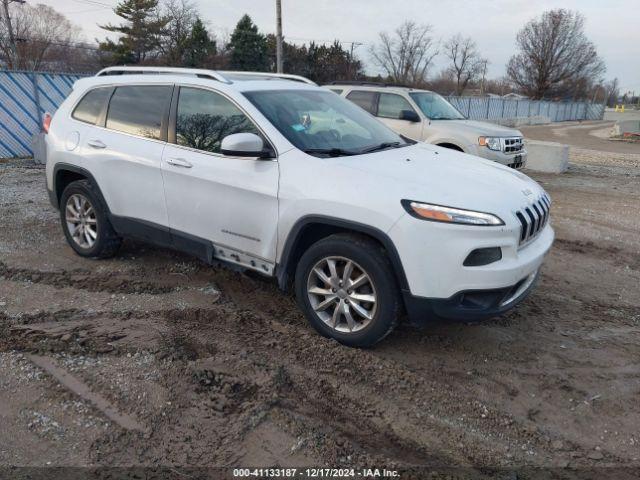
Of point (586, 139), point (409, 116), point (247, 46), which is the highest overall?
point (247, 46)

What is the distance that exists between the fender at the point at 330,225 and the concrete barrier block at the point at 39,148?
9611mm

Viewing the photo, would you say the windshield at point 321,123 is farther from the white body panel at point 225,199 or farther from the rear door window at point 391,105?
the rear door window at point 391,105

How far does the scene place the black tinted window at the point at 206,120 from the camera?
4.07m

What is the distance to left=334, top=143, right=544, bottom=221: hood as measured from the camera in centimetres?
332

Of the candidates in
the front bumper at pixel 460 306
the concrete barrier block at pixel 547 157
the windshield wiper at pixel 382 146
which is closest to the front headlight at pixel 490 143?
the concrete barrier block at pixel 547 157

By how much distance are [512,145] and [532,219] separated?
6.79 meters

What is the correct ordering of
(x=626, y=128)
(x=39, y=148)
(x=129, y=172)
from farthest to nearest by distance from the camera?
(x=626, y=128)
(x=39, y=148)
(x=129, y=172)

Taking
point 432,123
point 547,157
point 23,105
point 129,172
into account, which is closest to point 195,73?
point 129,172

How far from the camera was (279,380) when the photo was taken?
3.34 metres

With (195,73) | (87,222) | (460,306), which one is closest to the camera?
(460,306)

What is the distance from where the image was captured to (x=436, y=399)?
3246 mm

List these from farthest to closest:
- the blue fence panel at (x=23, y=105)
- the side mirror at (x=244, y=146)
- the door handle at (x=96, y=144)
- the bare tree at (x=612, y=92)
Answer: the bare tree at (x=612, y=92)
the blue fence panel at (x=23, y=105)
the door handle at (x=96, y=144)
the side mirror at (x=244, y=146)

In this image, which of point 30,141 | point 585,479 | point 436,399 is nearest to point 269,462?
point 436,399

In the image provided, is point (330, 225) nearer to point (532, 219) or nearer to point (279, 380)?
point (279, 380)
